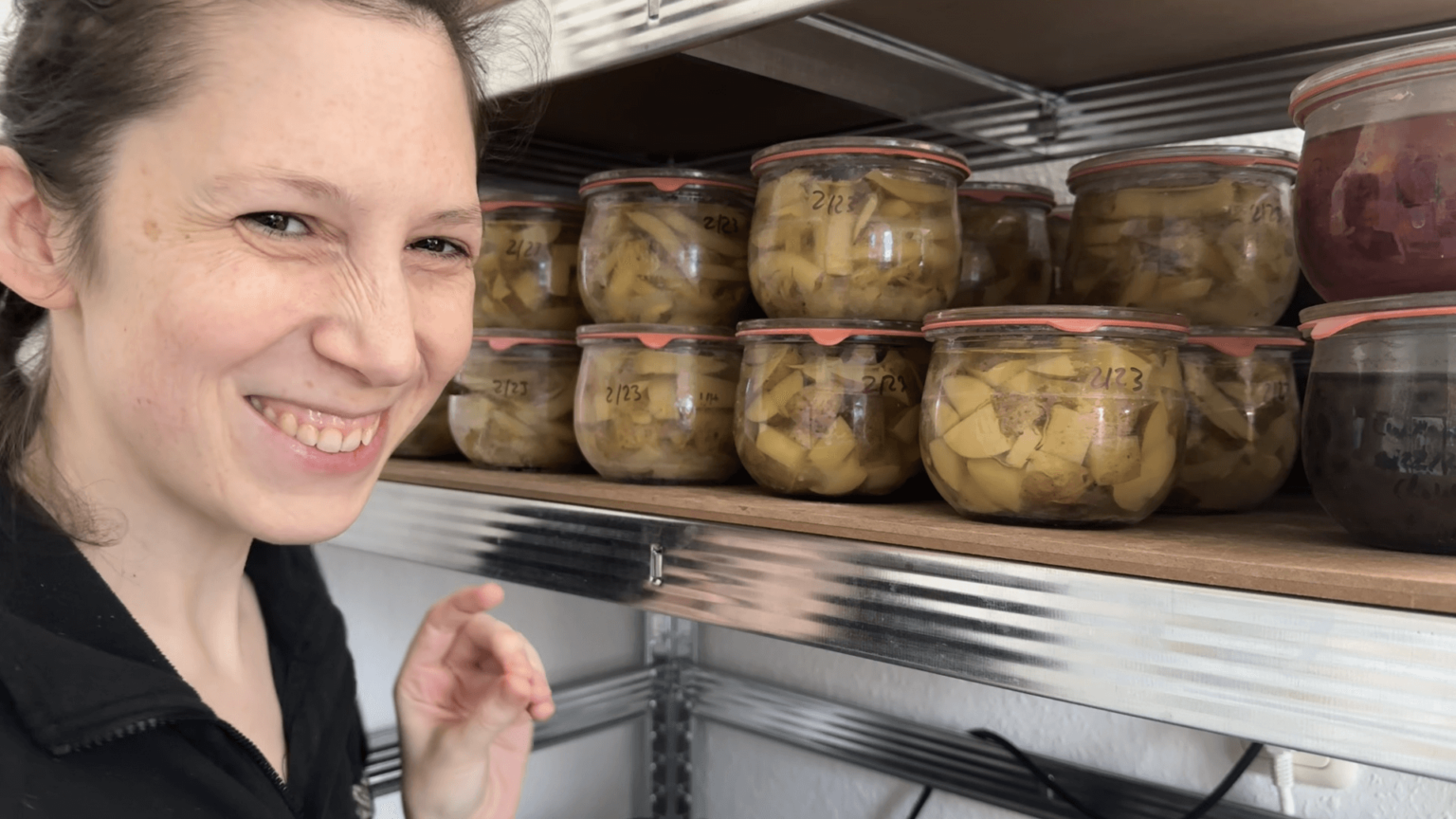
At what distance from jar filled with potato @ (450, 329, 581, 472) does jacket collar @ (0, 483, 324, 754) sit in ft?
1.33

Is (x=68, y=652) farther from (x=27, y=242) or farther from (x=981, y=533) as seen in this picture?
(x=981, y=533)

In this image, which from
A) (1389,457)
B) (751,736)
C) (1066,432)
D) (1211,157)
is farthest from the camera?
(751,736)

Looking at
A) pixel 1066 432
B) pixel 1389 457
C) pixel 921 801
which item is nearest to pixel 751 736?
pixel 921 801

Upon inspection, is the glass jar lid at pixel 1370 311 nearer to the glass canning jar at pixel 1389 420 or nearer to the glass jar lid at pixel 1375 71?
the glass canning jar at pixel 1389 420

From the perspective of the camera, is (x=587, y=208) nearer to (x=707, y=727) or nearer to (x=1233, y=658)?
(x=1233, y=658)

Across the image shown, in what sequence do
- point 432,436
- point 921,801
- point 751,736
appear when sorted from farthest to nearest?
point 751,736
point 921,801
point 432,436

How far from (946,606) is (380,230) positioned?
380mm

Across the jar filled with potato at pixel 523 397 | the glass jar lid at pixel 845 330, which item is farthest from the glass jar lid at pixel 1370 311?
the jar filled with potato at pixel 523 397

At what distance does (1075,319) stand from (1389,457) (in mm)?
179

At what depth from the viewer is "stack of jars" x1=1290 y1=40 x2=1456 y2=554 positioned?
508 millimetres

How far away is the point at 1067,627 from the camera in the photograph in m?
0.55

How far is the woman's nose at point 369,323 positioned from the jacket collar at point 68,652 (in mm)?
213

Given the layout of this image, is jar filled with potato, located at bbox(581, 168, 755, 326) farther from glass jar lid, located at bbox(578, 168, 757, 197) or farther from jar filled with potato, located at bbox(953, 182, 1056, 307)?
jar filled with potato, located at bbox(953, 182, 1056, 307)

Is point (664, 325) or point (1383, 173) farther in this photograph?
point (664, 325)
